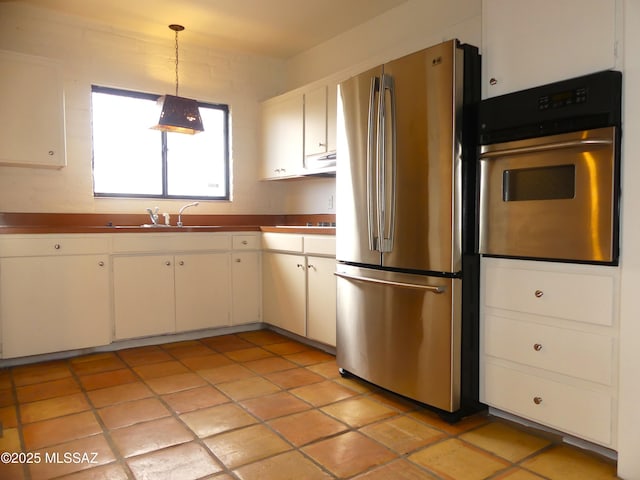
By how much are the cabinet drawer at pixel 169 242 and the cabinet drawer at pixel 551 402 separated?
240cm

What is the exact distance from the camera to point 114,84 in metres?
3.98

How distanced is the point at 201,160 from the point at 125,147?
27.1 inches

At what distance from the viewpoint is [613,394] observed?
5.98 ft

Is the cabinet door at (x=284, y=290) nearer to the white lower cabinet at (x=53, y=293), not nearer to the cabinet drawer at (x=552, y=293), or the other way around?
the white lower cabinet at (x=53, y=293)

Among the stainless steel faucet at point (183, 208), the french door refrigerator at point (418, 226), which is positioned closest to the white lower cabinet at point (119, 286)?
the stainless steel faucet at point (183, 208)

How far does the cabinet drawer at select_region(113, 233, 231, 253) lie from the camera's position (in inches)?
139

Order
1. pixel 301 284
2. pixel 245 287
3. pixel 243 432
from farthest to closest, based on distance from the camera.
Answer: pixel 245 287 → pixel 301 284 → pixel 243 432

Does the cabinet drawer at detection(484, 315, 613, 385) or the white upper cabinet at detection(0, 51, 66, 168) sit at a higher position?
the white upper cabinet at detection(0, 51, 66, 168)

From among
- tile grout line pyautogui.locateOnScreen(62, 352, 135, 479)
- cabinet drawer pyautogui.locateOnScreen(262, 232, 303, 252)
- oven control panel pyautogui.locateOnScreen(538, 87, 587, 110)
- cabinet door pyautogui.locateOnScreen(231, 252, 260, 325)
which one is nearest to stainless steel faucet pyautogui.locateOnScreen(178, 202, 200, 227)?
cabinet door pyautogui.locateOnScreen(231, 252, 260, 325)

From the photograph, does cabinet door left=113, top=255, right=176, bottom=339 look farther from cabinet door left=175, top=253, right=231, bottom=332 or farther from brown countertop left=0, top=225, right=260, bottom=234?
brown countertop left=0, top=225, right=260, bottom=234

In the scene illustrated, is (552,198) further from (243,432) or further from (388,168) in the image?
(243,432)

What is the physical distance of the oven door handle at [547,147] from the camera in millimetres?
1815

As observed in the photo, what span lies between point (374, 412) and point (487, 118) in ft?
5.01

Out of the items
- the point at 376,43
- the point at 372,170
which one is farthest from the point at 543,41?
the point at 376,43
